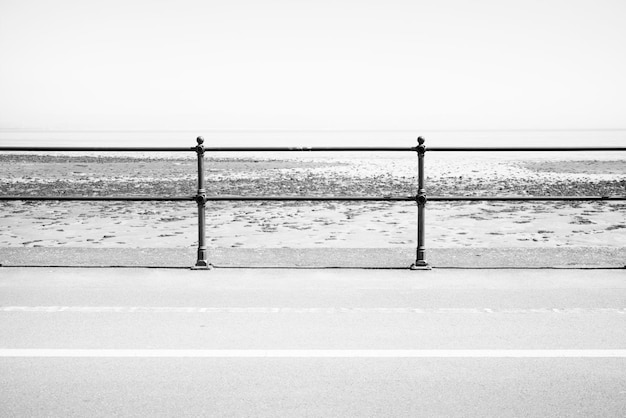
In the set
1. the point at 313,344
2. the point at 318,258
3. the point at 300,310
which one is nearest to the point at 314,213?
the point at 318,258

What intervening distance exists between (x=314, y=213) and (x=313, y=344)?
34.0ft

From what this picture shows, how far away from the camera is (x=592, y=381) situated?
3895 mm

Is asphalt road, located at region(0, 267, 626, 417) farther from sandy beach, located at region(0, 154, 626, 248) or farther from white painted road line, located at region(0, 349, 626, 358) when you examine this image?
sandy beach, located at region(0, 154, 626, 248)

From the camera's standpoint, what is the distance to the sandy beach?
11430 mm

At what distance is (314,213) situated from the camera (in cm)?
1488

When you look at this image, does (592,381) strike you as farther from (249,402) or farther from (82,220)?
(82,220)

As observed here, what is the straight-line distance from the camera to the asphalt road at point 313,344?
143 inches

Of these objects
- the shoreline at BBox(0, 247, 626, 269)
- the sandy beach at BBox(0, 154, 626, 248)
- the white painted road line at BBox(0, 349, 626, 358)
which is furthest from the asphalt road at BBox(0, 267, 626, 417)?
the sandy beach at BBox(0, 154, 626, 248)

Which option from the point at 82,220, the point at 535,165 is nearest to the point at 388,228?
the point at 82,220

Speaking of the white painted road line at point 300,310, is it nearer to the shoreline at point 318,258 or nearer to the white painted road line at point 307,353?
the white painted road line at point 307,353

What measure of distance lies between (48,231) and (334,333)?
354 inches

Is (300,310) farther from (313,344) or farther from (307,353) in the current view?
(307,353)

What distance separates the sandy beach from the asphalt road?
456 centimetres

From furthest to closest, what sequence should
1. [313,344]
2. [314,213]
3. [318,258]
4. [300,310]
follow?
[314,213], [318,258], [300,310], [313,344]
